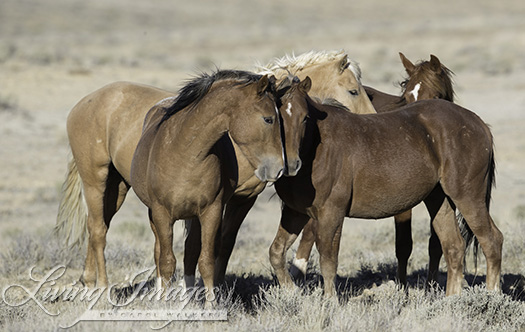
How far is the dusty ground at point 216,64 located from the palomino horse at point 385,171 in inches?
57.7

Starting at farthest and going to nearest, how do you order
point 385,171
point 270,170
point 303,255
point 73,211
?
point 73,211, point 303,255, point 385,171, point 270,170

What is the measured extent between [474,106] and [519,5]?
160ft

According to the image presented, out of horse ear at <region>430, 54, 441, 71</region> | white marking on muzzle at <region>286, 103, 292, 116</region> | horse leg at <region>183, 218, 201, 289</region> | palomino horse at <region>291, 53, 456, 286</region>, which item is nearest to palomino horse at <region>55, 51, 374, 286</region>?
palomino horse at <region>291, 53, 456, 286</region>

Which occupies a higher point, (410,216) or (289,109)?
(289,109)

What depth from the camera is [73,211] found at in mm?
7234

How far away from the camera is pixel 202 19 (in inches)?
2270

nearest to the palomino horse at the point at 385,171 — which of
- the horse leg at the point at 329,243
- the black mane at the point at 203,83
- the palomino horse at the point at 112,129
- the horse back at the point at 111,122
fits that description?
the horse leg at the point at 329,243

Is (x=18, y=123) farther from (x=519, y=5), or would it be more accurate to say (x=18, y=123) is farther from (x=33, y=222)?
(x=519, y=5)

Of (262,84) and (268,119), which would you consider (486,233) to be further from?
(262,84)

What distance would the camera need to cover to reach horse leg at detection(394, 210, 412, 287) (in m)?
6.46

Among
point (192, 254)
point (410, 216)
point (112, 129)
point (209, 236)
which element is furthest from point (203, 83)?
point (410, 216)

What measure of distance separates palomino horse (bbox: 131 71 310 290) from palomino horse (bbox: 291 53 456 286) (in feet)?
4.55

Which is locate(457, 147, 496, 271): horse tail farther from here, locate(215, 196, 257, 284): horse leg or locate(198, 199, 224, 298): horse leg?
locate(198, 199, 224, 298): horse leg

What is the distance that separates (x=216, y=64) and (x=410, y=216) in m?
20.6
